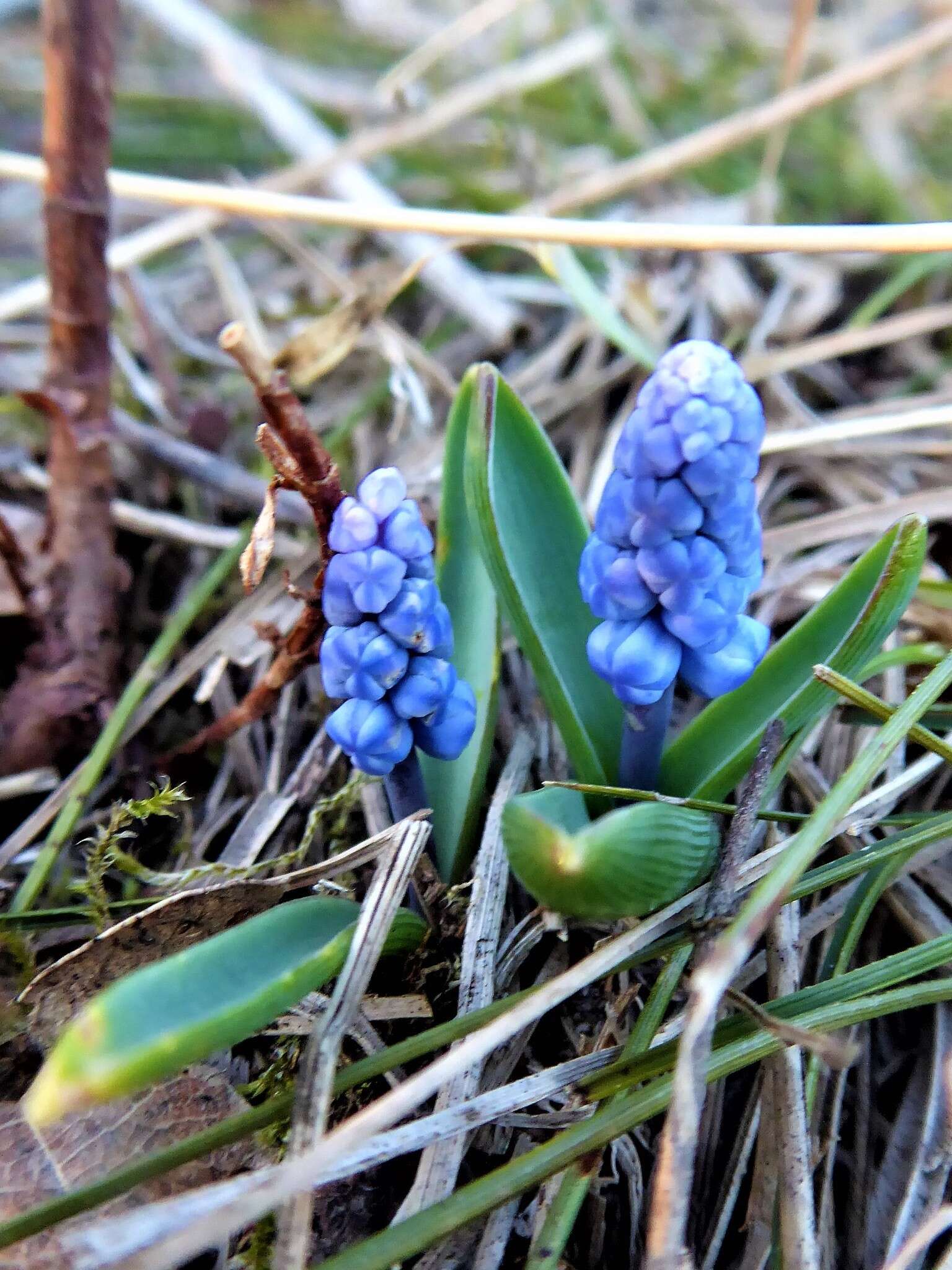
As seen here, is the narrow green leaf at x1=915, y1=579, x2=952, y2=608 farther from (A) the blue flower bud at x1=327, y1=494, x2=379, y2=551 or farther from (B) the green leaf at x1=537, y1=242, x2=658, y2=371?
(A) the blue flower bud at x1=327, y1=494, x2=379, y2=551

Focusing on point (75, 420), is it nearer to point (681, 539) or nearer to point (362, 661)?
point (362, 661)

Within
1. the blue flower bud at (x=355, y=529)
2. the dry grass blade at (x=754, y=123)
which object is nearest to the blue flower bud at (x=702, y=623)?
the blue flower bud at (x=355, y=529)

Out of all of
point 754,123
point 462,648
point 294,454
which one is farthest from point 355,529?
point 754,123

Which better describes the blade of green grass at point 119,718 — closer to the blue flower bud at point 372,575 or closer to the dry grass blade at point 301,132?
the blue flower bud at point 372,575

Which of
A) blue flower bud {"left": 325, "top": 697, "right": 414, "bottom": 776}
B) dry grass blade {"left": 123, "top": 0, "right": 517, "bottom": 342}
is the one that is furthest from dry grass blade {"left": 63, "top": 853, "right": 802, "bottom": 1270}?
dry grass blade {"left": 123, "top": 0, "right": 517, "bottom": 342}

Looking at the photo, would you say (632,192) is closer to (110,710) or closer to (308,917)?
(110,710)
